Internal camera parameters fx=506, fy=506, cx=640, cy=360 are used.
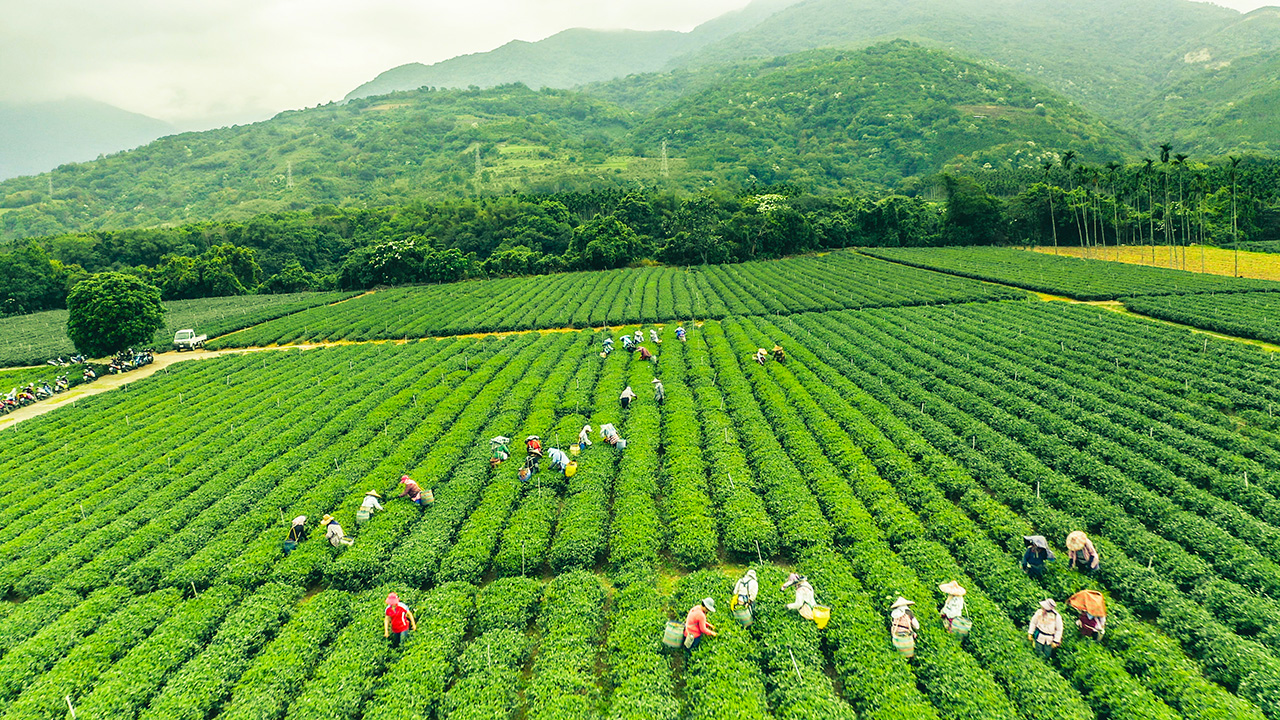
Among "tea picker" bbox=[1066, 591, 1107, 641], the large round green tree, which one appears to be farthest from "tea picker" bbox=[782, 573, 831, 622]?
the large round green tree

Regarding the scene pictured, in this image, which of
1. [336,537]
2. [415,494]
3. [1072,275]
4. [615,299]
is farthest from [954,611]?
[1072,275]

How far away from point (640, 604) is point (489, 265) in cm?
7924

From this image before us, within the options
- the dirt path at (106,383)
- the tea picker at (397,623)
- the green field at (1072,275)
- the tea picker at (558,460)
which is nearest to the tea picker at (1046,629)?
the tea picker at (397,623)

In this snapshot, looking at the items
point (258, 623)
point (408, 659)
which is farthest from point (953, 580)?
point (258, 623)

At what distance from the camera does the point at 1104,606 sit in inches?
424

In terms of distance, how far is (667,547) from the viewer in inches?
600

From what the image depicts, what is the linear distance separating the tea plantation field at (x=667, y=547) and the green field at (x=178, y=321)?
2849 cm

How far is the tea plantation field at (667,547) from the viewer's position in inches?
399

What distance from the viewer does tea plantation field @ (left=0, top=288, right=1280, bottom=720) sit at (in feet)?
33.2

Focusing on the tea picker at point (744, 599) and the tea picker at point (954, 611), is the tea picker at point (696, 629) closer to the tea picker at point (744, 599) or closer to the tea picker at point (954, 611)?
the tea picker at point (744, 599)

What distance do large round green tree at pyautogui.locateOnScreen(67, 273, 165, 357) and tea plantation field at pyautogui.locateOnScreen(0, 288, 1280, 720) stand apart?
18987mm

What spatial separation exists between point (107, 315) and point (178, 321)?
72.5ft

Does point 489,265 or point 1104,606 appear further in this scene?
point 489,265

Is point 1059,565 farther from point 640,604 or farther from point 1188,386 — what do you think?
point 1188,386
